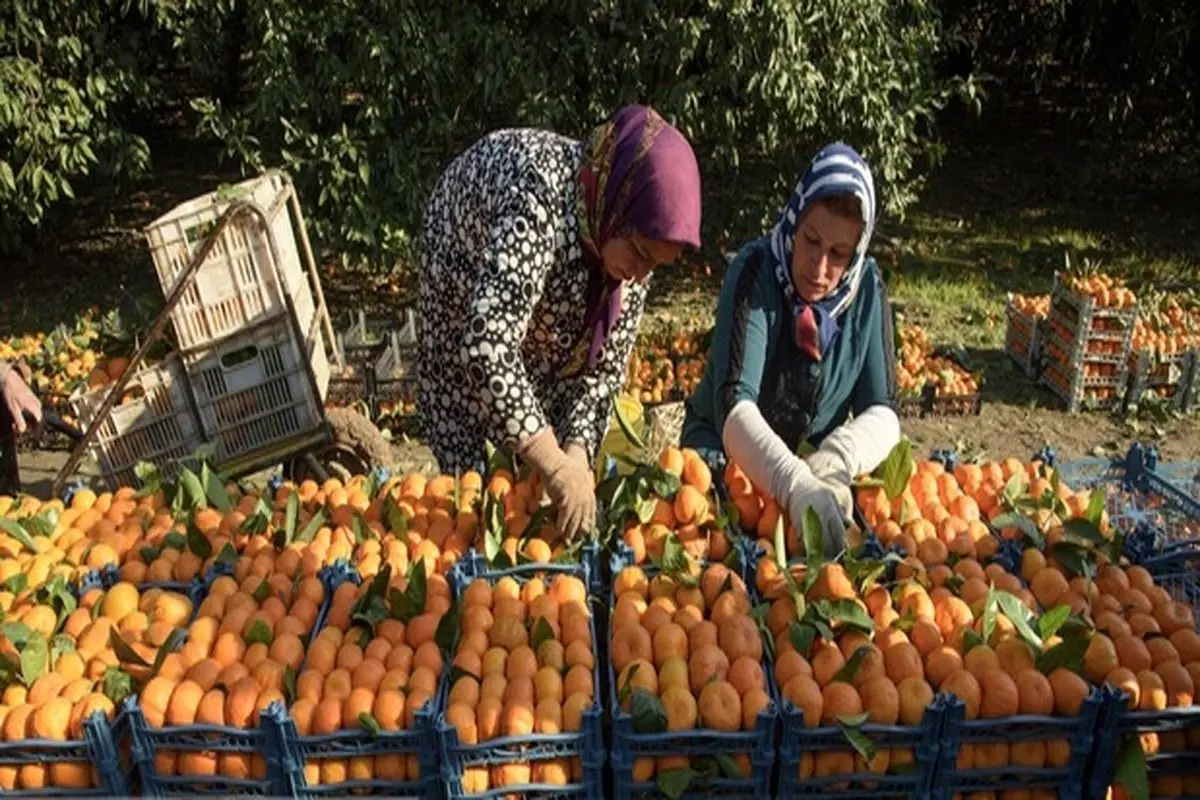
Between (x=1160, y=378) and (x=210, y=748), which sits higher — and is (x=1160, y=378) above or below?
above

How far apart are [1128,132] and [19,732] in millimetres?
15177

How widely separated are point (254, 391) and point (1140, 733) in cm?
454

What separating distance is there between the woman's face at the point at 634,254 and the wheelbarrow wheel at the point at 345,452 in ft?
10.5

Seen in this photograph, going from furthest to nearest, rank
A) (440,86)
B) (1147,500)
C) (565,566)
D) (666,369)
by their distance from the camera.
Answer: (440,86)
(666,369)
(1147,500)
(565,566)

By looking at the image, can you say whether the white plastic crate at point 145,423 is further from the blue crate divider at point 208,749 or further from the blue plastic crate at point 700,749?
the blue plastic crate at point 700,749

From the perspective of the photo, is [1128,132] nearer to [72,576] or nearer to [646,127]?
[646,127]

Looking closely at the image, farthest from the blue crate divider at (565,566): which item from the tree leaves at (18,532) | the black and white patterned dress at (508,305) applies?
the tree leaves at (18,532)

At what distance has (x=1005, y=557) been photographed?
250cm

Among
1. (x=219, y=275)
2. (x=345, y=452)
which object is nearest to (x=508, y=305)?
(x=219, y=275)

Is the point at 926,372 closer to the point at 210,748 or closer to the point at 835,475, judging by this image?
the point at 835,475

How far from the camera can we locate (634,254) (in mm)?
2715

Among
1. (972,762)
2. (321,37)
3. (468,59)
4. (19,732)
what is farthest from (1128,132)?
(19,732)

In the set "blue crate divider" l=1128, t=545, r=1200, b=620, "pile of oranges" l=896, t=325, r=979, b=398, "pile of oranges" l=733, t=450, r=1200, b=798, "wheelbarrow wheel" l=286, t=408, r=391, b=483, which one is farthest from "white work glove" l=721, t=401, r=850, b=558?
"pile of oranges" l=896, t=325, r=979, b=398

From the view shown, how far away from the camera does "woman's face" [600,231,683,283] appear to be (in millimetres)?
2648
